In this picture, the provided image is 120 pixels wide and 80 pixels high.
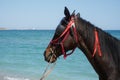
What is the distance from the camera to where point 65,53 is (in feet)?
15.2

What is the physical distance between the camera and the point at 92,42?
4453 mm

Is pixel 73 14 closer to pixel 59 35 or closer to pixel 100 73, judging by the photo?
pixel 59 35

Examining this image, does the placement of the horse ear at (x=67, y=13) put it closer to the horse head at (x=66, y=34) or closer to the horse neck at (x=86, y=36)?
the horse head at (x=66, y=34)

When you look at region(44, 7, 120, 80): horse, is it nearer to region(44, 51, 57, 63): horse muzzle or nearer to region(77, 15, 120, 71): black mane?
region(77, 15, 120, 71): black mane

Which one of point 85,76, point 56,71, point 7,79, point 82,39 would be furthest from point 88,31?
point 56,71

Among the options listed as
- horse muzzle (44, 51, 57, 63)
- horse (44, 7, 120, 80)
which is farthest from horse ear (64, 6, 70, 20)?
horse muzzle (44, 51, 57, 63)

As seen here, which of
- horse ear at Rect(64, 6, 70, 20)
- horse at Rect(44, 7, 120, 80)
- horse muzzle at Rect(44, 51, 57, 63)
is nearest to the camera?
horse ear at Rect(64, 6, 70, 20)

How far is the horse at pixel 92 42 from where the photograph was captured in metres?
4.43

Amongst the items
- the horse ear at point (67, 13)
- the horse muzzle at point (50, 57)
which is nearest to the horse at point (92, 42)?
the horse ear at point (67, 13)

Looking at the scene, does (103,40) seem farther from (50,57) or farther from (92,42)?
(50,57)

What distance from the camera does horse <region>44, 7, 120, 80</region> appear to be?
443cm

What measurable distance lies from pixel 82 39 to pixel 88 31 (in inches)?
5.6

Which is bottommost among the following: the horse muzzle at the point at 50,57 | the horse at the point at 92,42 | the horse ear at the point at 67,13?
the horse muzzle at the point at 50,57

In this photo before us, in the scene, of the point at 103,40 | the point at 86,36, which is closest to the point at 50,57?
the point at 86,36
